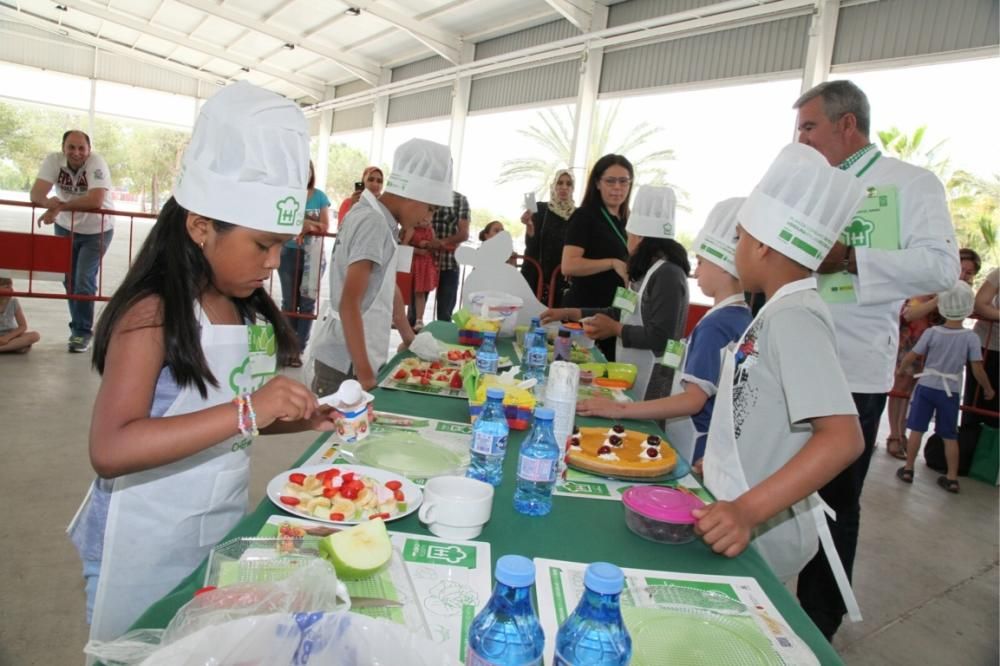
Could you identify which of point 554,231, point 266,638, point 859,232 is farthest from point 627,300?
Result: point 554,231

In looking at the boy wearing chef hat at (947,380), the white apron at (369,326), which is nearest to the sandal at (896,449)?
the boy wearing chef hat at (947,380)

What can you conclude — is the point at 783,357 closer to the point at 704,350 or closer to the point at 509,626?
the point at 704,350

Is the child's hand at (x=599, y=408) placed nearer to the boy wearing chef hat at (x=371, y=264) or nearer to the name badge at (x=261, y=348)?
the boy wearing chef hat at (x=371, y=264)

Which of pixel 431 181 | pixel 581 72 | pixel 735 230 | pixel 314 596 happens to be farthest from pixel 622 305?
pixel 581 72

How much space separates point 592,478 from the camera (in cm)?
169

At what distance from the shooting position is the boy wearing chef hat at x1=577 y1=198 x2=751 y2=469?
214cm

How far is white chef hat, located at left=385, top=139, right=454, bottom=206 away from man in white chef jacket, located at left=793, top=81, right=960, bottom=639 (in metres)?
1.46

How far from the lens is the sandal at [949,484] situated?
491 centimetres

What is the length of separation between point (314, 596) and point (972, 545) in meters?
4.49

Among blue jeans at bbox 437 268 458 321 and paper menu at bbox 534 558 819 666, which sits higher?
blue jeans at bbox 437 268 458 321

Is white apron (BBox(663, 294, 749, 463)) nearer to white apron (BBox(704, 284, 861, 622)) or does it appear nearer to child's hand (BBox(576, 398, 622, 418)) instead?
child's hand (BBox(576, 398, 622, 418))

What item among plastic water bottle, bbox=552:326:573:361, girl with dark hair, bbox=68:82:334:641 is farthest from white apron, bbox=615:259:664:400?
girl with dark hair, bbox=68:82:334:641

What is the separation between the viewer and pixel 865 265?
7.21 feet

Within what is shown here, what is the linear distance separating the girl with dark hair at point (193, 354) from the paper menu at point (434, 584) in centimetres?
32
